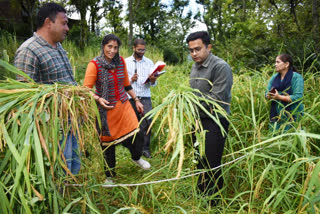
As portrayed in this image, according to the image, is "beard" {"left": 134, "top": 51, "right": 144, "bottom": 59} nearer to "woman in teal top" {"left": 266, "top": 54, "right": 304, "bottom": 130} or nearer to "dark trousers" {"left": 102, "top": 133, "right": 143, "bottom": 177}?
"dark trousers" {"left": 102, "top": 133, "right": 143, "bottom": 177}

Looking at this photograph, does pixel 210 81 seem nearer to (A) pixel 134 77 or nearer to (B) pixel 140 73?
(A) pixel 134 77

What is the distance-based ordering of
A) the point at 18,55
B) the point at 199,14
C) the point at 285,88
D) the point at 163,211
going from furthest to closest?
the point at 199,14 → the point at 285,88 → the point at 163,211 → the point at 18,55

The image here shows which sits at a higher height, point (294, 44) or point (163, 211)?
point (294, 44)

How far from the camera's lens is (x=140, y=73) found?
3613 millimetres

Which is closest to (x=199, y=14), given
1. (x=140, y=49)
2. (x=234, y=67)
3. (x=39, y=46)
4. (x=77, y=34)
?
(x=77, y=34)

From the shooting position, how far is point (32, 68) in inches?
66.2

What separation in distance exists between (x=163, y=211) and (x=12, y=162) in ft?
3.93

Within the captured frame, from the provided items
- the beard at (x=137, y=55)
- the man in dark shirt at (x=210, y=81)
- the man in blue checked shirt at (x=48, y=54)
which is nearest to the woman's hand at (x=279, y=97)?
the man in dark shirt at (x=210, y=81)

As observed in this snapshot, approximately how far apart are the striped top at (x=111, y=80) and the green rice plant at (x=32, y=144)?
3.54 feet

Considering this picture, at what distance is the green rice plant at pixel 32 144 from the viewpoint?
1.11 m

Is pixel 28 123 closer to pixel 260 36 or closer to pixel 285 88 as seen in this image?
pixel 285 88

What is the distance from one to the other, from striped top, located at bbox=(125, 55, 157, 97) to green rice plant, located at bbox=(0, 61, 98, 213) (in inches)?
86.4

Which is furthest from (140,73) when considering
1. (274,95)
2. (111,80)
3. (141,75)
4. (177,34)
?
(177,34)

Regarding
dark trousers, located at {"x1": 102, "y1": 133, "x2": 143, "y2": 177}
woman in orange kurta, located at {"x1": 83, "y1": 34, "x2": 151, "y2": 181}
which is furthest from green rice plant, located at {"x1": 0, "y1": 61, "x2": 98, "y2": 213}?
dark trousers, located at {"x1": 102, "y1": 133, "x2": 143, "y2": 177}
